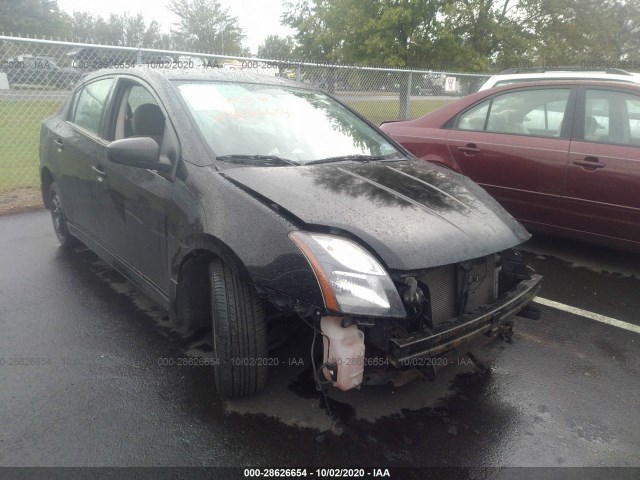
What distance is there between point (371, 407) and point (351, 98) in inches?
346

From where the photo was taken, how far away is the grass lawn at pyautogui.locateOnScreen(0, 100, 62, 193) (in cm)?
725

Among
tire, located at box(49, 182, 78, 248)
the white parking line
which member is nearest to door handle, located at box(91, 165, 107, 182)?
tire, located at box(49, 182, 78, 248)

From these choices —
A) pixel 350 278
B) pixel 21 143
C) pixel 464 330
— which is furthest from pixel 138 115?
pixel 21 143

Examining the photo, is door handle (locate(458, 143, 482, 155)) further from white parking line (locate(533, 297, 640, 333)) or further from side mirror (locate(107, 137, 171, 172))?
side mirror (locate(107, 137, 171, 172))

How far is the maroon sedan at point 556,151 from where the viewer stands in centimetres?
416

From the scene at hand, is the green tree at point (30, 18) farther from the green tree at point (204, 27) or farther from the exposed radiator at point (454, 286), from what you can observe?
the exposed radiator at point (454, 286)

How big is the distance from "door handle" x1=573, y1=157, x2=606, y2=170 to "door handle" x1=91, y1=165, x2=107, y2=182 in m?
3.84

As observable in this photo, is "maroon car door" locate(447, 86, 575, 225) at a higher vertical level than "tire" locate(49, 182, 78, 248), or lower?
higher

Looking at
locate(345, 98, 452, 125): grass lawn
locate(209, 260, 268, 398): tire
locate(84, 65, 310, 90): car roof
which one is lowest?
locate(209, 260, 268, 398): tire

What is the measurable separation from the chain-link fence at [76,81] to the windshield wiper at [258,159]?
2.24 m

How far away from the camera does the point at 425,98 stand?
11.5 metres

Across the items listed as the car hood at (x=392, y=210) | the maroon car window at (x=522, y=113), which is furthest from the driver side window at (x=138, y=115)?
the maroon car window at (x=522, y=113)

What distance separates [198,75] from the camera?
131 inches

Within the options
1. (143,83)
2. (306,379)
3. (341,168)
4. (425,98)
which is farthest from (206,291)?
(425,98)
